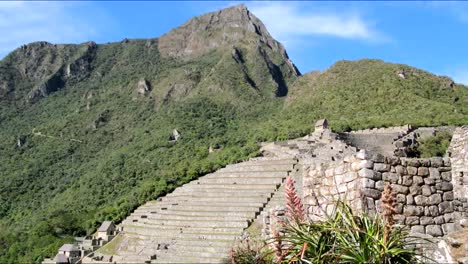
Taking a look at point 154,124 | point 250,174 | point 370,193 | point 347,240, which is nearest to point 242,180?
point 250,174

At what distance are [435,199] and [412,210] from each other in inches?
13.2

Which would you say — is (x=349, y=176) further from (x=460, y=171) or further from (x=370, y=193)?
(x=460, y=171)

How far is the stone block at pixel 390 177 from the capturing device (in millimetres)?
4945

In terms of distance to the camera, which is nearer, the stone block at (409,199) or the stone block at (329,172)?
the stone block at (409,199)

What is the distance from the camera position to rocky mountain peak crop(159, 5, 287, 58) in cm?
11475

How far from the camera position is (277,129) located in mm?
47656

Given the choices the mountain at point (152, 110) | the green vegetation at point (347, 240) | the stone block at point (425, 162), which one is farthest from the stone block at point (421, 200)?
the mountain at point (152, 110)

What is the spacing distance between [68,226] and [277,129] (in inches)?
821

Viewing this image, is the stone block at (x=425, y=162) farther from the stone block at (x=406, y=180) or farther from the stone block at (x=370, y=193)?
the stone block at (x=370, y=193)

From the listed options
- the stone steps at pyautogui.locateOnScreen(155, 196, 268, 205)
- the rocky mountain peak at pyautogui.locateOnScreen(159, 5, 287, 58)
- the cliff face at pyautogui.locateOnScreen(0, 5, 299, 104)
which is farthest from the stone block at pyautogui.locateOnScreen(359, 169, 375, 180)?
the rocky mountain peak at pyautogui.locateOnScreen(159, 5, 287, 58)

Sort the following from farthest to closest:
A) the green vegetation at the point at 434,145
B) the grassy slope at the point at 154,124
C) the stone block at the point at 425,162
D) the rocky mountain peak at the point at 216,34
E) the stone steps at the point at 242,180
Result: 1. the rocky mountain peak at the point at 216,34
2. the grassy slope at the point at 154,124
3. the stone steps at the point at 242,180
4. the green vegetation at the point at 434,145
5. the stone block at the point at 425,162

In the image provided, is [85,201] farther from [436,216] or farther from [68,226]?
[436,216]

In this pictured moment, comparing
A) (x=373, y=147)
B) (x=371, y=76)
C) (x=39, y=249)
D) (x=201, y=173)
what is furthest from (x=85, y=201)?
(x=371, y=76)

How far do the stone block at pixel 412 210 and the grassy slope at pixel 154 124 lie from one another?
94.5 ft
